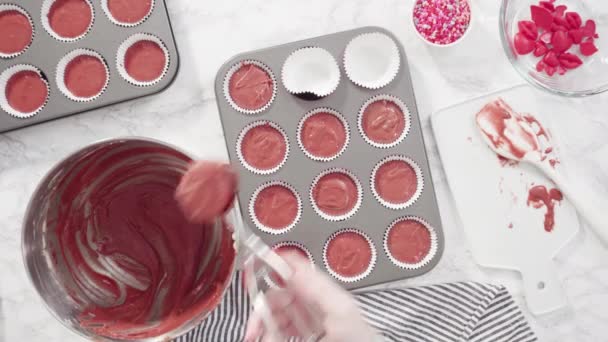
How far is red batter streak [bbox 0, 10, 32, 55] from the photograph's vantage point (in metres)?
1.75

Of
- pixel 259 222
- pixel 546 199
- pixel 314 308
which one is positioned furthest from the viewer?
pixel 546 199

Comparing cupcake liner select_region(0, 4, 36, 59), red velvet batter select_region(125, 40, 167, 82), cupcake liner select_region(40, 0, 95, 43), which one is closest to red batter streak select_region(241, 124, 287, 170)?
red velvet batter select_region(125, 40, 167, 82)

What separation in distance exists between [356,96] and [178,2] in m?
0.62

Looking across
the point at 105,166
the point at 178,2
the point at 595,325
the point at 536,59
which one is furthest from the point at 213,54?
the point at 595,325

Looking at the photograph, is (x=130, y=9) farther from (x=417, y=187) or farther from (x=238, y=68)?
(x=417, y=187)

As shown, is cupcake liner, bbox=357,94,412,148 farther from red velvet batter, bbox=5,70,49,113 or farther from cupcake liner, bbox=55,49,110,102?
red velvet batter, bbox=5,70,49,113

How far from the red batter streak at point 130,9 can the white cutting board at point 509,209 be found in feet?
3.25

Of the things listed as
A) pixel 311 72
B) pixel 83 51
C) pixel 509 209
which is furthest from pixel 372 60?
pixel 83 51

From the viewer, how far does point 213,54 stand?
5.95 ft

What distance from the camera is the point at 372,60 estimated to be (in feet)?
5.79

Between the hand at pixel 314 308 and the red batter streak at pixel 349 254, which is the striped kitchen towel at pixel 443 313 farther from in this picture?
the hand at pixel 314 308

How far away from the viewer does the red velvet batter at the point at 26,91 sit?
5.75 feet

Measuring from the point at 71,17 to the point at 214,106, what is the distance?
1.63 ft

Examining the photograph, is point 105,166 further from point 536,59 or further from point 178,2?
point 536,59
